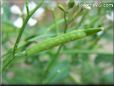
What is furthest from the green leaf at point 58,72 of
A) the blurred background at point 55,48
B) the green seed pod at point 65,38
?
the green seed pod at point 65,38

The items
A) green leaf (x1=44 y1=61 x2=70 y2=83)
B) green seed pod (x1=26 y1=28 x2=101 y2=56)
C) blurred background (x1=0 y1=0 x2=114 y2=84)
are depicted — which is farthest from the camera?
green leaf (x1=44 y1=61 x2=70 y2=83)

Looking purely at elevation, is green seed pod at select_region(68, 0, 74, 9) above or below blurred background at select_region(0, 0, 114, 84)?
above

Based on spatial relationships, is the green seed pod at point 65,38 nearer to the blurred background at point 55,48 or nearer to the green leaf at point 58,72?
the blurred background at point 55,48

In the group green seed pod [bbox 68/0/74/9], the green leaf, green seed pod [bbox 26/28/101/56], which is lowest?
the green leaf

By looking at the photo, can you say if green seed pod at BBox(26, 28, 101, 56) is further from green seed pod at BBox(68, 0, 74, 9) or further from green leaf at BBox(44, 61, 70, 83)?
green leaf at BBox(44, 61, 70, 83)

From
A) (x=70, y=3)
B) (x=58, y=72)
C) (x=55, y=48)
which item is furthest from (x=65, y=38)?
(x=55, y=48)

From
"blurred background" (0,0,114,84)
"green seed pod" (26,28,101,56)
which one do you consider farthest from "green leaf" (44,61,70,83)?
"green seed pod" (26,28,101,56)

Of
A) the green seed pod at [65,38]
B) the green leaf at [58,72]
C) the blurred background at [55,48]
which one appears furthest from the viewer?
the green leaf at [58,72]

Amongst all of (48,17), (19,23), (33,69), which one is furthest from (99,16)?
(48,17)
